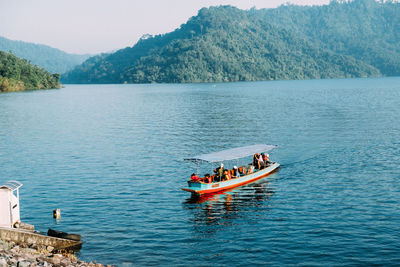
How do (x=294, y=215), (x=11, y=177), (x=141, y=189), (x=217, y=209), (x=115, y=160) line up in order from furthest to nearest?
(x=115, y=160) → (x=11, y=177) → (x=141, y=189) → (x=217, y=209) → (x=294, y=215)

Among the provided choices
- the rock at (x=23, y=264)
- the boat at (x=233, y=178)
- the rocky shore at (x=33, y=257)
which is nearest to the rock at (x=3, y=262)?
the rocky shore at (x=33, y=257)

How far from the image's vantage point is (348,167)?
50.3m

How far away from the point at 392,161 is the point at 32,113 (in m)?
94.5

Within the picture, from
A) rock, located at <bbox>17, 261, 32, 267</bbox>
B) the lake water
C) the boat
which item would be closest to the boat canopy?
the boat

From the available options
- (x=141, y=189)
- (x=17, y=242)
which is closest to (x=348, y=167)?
(x=141, y=189)

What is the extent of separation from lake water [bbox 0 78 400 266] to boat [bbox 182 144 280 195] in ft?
3.25

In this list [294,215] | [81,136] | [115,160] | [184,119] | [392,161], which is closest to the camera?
[294,215]

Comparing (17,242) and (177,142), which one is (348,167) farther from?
(17,242)

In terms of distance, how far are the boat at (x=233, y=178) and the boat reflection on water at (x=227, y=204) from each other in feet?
1.98

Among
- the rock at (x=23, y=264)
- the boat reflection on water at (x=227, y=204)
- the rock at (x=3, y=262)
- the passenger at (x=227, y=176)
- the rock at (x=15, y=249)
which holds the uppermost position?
the passenger at (x=227, y=176)

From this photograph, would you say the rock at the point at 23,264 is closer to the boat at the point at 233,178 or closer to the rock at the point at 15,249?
the rock at the point at 15,249

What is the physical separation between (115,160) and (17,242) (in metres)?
29.6

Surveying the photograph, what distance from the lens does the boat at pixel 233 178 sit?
134 feet

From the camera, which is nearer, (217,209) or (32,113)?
(217,209)
